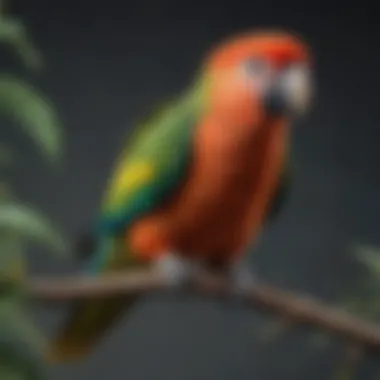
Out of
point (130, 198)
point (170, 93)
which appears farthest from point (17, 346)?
point (170, 93)

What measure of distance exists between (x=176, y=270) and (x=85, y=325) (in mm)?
96

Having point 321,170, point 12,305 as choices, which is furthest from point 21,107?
point 321,170

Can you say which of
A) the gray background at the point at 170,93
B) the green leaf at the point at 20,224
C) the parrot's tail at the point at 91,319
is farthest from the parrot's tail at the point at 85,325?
the gray background at the point at 170,93

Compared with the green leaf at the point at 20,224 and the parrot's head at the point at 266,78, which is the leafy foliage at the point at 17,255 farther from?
the parrot's head at the point at 266,78

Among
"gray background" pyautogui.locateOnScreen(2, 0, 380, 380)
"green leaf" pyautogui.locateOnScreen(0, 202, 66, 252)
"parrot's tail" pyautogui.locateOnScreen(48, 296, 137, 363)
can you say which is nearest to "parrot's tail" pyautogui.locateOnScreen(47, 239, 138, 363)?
"parrot's tail" pyautogui.locateOnScreen(48, 296, 137, 363)

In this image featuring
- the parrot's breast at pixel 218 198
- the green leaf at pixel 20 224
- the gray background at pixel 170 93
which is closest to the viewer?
the green leaf at pixel 20 224

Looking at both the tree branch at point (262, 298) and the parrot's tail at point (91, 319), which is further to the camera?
the parrot's tail at point (91, 319)

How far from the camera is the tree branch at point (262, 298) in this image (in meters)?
0.71

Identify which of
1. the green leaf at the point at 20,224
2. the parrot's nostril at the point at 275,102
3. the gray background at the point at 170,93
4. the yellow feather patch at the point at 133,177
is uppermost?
the parrot's nostril at the point at 275,102

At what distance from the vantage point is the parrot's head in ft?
2.55

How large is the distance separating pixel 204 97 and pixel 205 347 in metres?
0.47

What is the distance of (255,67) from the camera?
2.58 feet

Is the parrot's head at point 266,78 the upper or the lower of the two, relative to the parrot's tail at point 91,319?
upper

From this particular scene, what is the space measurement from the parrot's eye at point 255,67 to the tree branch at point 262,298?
0.16 metres
